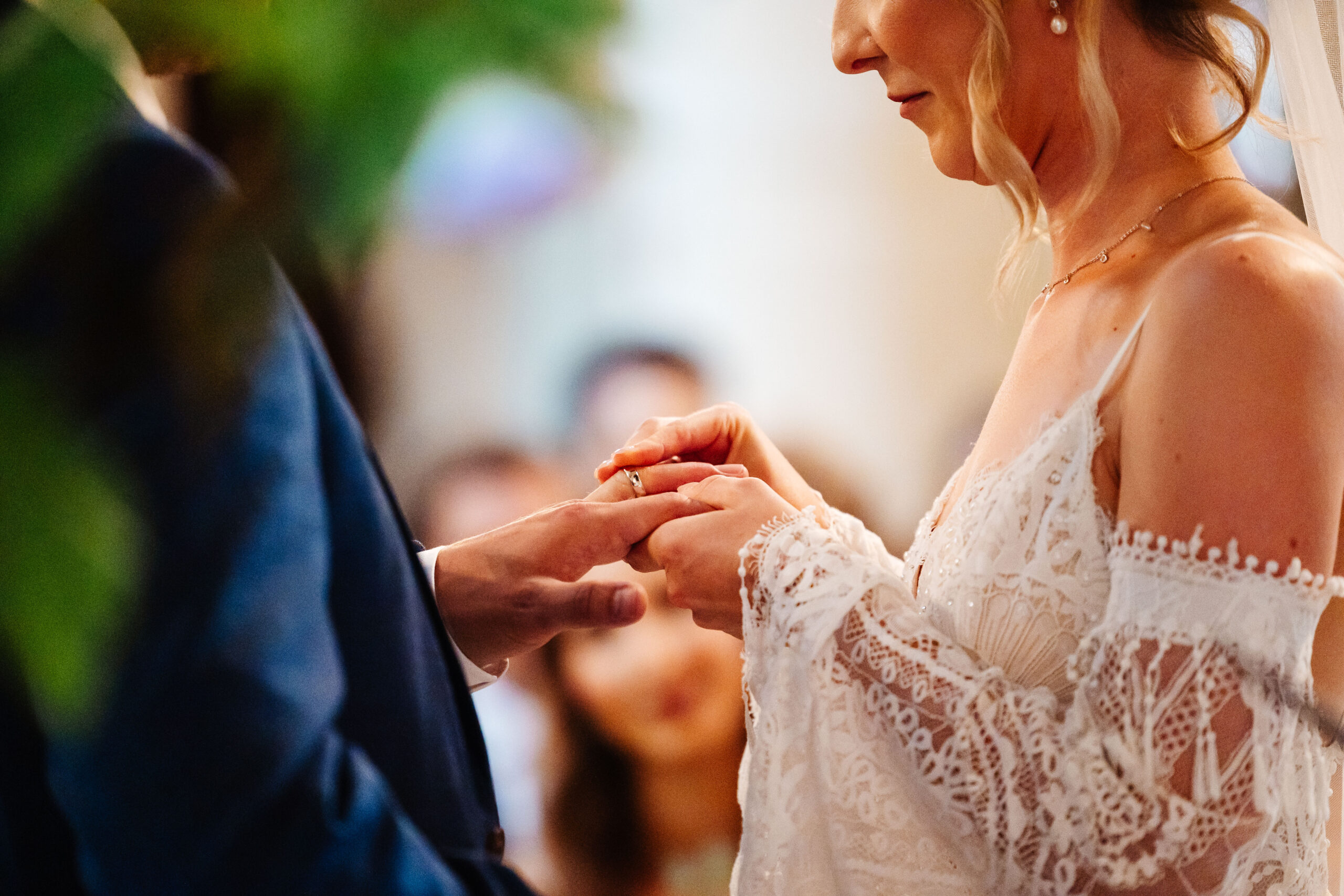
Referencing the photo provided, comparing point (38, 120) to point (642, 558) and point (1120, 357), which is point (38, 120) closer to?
point (642, 558)

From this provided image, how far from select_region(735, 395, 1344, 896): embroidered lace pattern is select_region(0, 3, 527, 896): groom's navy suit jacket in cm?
36

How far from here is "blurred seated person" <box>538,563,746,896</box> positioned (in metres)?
1.28

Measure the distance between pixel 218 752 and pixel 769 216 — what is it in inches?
45.5

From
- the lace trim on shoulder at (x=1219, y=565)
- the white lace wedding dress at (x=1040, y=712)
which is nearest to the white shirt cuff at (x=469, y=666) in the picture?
the white lace wedding dress at (x=1040, y=712)

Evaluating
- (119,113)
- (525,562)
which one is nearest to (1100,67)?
(525,562)

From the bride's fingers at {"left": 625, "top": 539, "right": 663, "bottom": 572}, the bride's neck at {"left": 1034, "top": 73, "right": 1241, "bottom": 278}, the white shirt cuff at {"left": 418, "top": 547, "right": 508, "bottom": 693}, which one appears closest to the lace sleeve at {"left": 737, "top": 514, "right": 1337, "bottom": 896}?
the bride's fingers at {"left": 625, "top": 539, "right": 663, "bottom": 572}

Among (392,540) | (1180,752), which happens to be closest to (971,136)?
(1180,752)

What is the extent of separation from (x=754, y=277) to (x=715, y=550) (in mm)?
685

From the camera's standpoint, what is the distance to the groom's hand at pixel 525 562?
796mm

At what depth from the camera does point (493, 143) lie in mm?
686

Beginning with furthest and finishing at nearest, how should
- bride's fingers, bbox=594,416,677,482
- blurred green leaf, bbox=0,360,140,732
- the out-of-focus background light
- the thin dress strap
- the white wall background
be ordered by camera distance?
the white wall background, bride's fingers, bbox=594,416,677,482, the thin dress strap, the out-of-focus background light, blurred green leaf, bbox=0,360,140,732

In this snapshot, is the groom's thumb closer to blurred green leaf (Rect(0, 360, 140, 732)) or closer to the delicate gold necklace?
blurred green leaf (Rect(0, 360, 140, 732))

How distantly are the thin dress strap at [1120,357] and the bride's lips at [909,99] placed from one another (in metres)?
0.29

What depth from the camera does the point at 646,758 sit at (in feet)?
4.38
